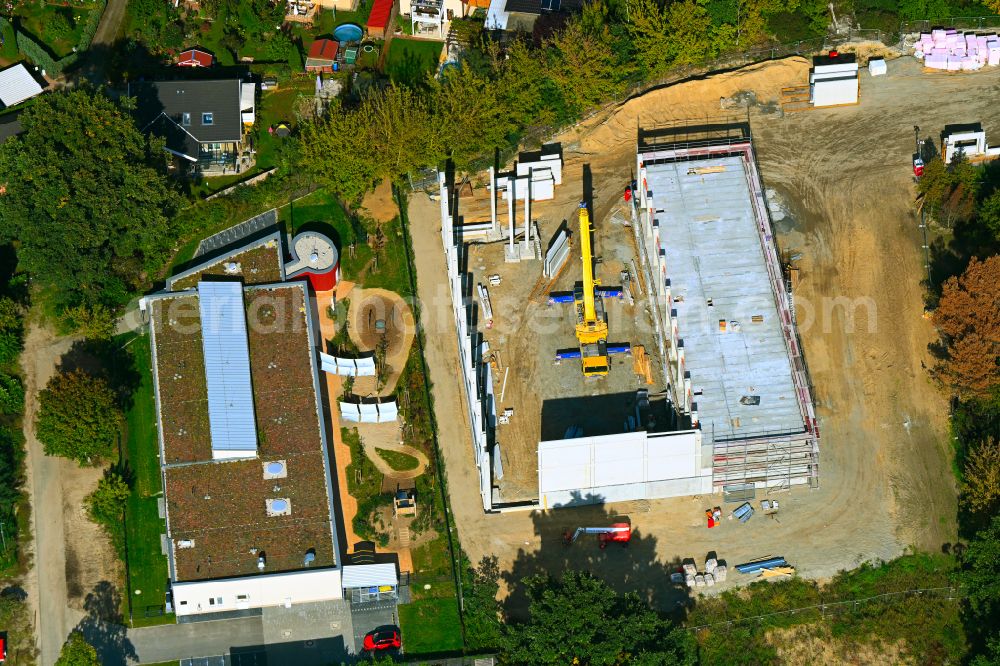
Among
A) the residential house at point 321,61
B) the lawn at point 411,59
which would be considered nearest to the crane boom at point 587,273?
the lawn at point 411,59

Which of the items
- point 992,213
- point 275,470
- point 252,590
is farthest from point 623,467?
point 992,213

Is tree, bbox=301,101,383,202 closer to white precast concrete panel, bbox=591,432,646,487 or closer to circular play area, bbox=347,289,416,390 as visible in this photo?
circular play area, bbox=347,289,416,390

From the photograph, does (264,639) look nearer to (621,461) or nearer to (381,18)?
(621,461)

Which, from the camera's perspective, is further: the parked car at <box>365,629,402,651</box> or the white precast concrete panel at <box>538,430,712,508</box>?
the parked car at <box>365,629,402,651</box>

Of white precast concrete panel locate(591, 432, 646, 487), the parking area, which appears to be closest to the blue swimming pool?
white precast concrete panel locate(591, 432, 646, 487)

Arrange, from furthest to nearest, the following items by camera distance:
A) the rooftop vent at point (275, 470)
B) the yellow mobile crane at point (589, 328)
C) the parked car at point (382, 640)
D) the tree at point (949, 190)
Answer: the tree at point (949, 190) < the yellow mobile crane at point (589, 328) < the rooftop vent at point (275, 470) < the parked car at point (382, 640)

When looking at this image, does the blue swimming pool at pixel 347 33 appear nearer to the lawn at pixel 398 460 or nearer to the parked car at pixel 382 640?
the lawn at pixel 398 460
